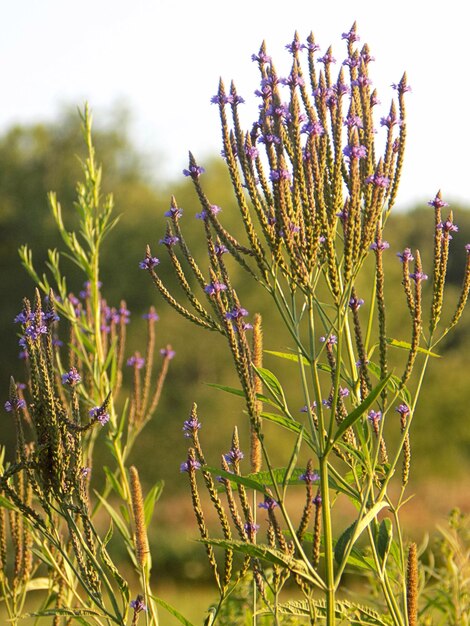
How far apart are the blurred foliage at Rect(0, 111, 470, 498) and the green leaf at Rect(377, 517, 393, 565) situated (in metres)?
17.2

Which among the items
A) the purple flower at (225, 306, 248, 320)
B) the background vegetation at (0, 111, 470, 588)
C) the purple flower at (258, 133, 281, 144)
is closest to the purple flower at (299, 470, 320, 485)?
the purple flower at (225, 306, 248, 320)

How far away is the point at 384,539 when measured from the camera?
9.45 feet

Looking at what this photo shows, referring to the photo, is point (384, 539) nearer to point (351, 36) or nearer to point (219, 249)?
point (219, 249)

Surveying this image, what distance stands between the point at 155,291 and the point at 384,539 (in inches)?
827

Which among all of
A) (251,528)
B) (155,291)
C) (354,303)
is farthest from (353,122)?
(155,291)

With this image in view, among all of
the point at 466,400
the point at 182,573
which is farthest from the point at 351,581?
the point at 466,400

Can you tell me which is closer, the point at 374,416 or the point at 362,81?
the point at 362,81

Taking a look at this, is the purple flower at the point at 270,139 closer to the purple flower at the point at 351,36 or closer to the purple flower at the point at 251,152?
the purple flower at the point at 251,152

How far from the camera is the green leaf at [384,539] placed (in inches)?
112

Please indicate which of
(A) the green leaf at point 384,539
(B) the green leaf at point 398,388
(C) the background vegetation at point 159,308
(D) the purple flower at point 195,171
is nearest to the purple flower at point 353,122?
(D) the purple flower at point 195,171

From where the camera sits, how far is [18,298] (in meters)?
25.1

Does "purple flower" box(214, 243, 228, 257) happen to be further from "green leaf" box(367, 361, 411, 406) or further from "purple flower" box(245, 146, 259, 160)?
"green leaf" box(367, 361, 411, 406)

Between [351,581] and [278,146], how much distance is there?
49.1 ft

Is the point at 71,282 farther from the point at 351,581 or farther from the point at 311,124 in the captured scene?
the point at 311,124
